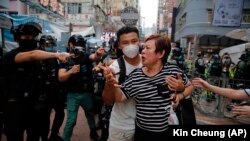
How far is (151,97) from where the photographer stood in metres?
2.75

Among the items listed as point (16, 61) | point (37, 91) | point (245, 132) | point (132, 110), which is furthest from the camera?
point (37, 91)

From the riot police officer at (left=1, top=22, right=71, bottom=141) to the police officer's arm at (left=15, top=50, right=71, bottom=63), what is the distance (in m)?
0.01

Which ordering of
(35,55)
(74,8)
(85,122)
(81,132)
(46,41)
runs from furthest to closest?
(74,8) < (85,122) < (81,132) < (46,41) < (35,55)

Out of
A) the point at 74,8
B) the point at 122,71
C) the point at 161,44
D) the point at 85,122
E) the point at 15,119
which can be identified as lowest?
the point at 85,122

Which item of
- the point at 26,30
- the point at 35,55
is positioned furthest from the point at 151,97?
the point at 26,30

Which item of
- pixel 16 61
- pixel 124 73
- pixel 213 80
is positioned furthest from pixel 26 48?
pixel 213 80

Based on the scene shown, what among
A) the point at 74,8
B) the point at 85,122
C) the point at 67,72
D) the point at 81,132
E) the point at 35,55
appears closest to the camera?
the point at 35,55

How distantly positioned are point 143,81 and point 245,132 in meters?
0.98

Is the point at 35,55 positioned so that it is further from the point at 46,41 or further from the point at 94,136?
the point at 94,136

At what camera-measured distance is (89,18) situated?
42438 millimetres

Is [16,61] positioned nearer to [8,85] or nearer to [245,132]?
[8,85]

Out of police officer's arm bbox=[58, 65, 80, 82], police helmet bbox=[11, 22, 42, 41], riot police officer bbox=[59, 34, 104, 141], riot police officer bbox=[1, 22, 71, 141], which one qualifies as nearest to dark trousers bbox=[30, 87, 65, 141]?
riot police officer bbox=[1, 22, 71, 141]

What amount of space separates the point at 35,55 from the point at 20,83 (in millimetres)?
553

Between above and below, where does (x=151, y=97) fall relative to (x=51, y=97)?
above
